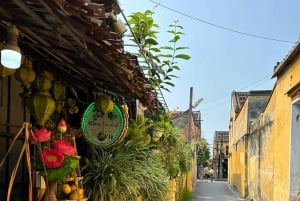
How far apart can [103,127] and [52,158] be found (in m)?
1.47

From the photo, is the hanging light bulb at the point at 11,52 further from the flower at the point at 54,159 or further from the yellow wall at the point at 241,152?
the yellow wall at the point at 241,152

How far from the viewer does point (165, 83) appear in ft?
25.8

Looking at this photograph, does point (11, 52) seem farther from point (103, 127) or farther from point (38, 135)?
point (103, 127)

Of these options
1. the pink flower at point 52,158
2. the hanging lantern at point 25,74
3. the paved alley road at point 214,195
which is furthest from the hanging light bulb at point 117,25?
the paved alley road at point 214,195

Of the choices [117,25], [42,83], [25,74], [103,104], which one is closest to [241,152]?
[117,25]

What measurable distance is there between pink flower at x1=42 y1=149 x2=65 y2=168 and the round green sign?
4.47ft

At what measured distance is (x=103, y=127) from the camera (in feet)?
15.6

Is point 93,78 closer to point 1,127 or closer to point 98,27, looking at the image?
point 1,127

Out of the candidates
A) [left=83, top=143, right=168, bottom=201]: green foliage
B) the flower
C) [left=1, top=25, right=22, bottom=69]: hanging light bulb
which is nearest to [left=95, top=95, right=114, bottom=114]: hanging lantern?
[left=83, top=143, right=168, bottom=201]: green foliage

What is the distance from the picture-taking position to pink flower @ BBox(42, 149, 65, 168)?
3.30m

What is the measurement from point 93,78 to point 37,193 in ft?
3.62

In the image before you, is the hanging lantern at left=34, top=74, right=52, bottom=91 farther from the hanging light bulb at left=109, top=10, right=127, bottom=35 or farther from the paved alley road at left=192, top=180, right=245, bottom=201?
the paved alley road at left=192, top=180, right=245, bottom=201

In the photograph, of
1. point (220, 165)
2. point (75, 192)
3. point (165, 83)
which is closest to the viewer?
point (75, 192)

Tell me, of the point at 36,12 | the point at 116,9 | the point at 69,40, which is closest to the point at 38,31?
the point at 69,40
